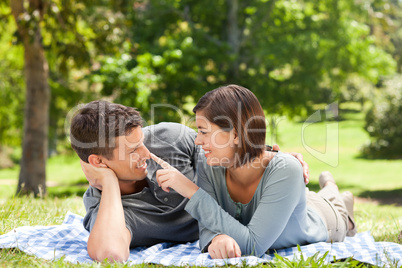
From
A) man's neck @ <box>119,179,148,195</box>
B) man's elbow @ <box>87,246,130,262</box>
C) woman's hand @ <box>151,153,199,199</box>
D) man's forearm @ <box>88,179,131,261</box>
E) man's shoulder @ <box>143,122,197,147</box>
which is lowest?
man's elbow @ <box>87,246,130,262</box>

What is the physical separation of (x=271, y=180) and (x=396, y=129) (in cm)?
1176

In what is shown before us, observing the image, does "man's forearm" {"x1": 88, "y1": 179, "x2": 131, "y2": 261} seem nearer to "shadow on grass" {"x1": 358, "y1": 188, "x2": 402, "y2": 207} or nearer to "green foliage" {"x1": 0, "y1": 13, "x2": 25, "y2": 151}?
"green foliage" {"x1": 0, "y1": 13, "x2": 25, "y2": 151}

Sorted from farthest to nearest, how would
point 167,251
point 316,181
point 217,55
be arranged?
1. point 316,181
2. point 217,55
3. point 167,251

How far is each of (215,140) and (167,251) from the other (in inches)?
36.5

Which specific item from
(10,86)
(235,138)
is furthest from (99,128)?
(10,86)

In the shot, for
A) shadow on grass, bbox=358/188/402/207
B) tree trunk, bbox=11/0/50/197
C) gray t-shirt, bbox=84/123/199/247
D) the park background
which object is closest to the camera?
gray t-shirt, bbox=84/123/199/247

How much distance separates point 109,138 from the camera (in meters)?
2.98

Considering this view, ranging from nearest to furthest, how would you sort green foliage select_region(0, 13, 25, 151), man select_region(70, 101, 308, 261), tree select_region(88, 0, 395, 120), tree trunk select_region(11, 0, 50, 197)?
man select_region(70, 101, 308, 261) → tree trunk select_region(11, 0, 50, 197) → tree select_region(88, 0, 395, 120) → green foliage select_region(0, 13, 25, 151)

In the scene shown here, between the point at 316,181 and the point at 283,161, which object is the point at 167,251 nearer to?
the point at 283,161

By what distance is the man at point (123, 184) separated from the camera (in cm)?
288

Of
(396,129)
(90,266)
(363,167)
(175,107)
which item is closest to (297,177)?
(90,266)

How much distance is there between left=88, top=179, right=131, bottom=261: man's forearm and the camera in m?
2.81

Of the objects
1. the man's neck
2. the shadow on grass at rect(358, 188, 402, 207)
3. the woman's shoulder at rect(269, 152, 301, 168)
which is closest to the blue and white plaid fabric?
the man's neck

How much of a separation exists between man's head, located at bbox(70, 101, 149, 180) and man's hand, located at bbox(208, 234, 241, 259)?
28.8 inches
